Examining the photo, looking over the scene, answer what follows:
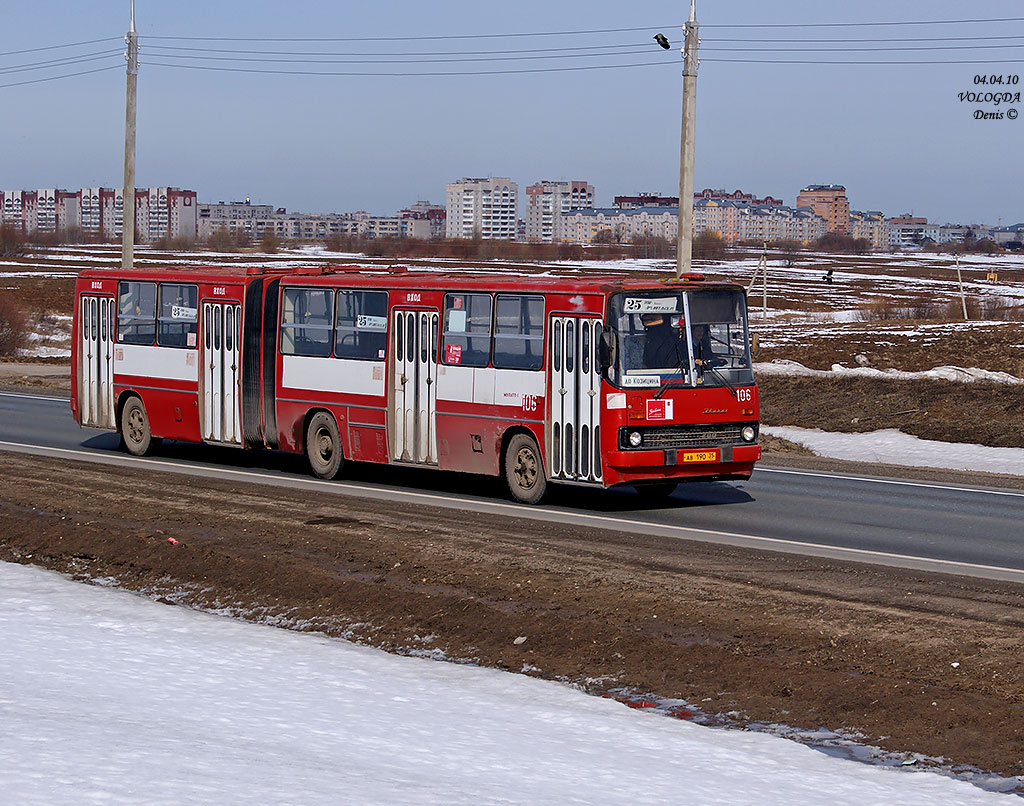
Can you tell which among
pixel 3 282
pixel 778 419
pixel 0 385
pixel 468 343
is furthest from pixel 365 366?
pixel 3 282

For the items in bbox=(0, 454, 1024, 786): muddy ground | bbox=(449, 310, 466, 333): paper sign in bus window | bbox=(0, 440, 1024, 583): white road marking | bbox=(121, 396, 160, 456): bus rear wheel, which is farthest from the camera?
bbox=(121, 396, 160, 456): bus rear wheel

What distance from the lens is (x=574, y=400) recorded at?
1670 centimetres

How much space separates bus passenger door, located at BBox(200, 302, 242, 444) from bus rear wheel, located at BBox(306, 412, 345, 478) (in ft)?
4.69

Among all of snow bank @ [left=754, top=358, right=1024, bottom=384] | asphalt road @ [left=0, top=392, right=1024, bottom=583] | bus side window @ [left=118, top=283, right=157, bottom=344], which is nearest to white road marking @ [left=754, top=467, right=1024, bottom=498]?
asphalt road @ [left=0, top=392, right=1024, bottom=583]

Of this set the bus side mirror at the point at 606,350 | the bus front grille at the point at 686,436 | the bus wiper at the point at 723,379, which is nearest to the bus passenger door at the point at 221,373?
the bus side mirror at the point at 606,350

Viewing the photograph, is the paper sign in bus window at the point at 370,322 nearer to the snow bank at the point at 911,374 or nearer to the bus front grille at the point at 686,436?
the bus front grille at the point at 686,436

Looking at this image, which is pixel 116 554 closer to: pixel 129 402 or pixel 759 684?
pixel 759 684

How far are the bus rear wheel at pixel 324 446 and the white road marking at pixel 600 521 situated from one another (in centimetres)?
19

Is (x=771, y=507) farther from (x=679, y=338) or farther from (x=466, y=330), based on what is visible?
(x=466, y=330)

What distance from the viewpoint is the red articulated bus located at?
1656 centimetres

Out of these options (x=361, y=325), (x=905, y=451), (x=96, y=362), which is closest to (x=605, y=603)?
(x=361, y=325)

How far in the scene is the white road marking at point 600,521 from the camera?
13250 millimetres

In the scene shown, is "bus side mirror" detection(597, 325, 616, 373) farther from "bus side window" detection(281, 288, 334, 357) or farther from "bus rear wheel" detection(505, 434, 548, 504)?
"bus side window" detection(281, 288, 334, 357)

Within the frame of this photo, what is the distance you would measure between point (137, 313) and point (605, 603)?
508 inches
